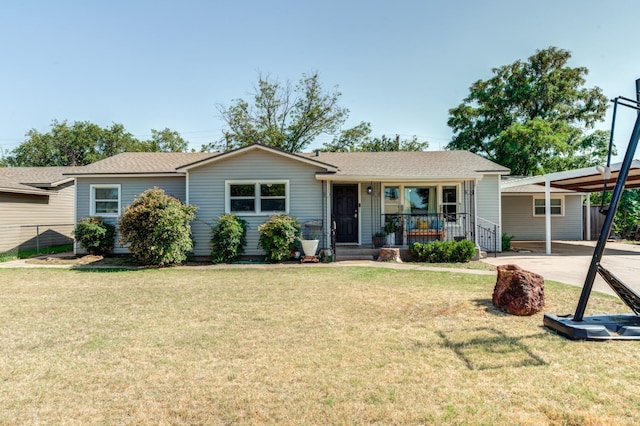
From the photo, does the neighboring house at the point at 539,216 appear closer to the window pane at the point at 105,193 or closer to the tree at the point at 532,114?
the tree at the point at 532,114

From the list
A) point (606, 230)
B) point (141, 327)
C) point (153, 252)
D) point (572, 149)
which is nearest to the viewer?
point (606, 230)

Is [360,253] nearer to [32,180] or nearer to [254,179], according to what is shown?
[254,179]

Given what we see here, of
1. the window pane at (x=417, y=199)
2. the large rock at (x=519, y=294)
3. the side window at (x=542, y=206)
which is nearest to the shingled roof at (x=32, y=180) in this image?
the window pane at (x=417, y=199)

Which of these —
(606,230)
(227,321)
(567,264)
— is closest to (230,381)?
(227,321)

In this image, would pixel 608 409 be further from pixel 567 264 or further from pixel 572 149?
pixel 572 149

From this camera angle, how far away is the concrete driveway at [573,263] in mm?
7781

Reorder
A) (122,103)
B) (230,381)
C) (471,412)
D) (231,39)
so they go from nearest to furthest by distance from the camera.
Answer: (471,412), (230,381), (231,39), (122,103)

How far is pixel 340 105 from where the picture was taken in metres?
28.3

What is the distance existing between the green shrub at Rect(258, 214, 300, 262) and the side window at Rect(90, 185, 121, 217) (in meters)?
6.04

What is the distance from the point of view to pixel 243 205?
11953mm

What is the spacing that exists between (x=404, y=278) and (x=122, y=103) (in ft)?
65.1

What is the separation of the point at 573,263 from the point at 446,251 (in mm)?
3738

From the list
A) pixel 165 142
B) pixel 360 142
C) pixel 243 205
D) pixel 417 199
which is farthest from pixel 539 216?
pixel 165 142

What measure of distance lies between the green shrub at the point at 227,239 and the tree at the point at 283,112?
17271 millimetres
